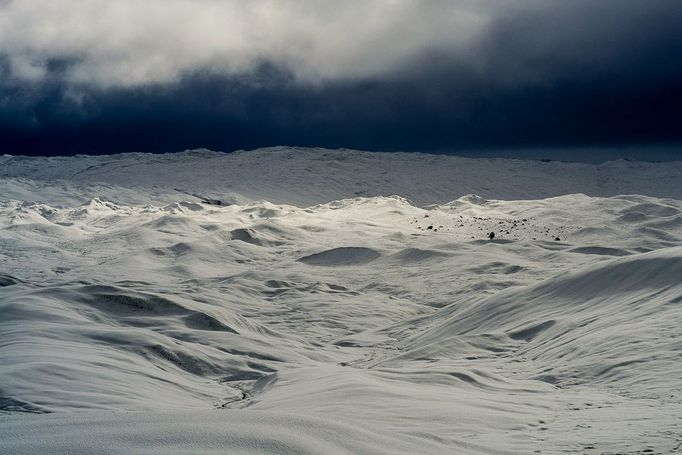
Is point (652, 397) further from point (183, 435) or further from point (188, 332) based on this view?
point (188, 332)

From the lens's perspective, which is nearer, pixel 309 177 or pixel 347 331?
pixel 347 331

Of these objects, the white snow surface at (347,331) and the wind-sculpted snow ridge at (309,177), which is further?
the wind-sculpted snow ridge at (309,177)

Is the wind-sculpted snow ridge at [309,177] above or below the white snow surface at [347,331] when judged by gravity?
above

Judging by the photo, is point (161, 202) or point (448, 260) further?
point (161, 202)

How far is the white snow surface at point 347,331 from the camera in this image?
15.3 feet

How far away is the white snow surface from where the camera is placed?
4.66m

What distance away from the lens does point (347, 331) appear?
13.3m

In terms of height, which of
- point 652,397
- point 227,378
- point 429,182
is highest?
point 429,182

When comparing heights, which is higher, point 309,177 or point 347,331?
point 309,177

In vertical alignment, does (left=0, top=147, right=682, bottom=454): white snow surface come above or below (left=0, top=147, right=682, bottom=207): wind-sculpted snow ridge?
below

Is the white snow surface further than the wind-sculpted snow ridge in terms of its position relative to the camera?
No

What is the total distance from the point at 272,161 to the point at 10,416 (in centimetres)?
6018

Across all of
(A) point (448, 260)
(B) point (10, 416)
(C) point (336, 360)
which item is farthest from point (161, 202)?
(B) point (10, 416)

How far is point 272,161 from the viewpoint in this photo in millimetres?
64875
